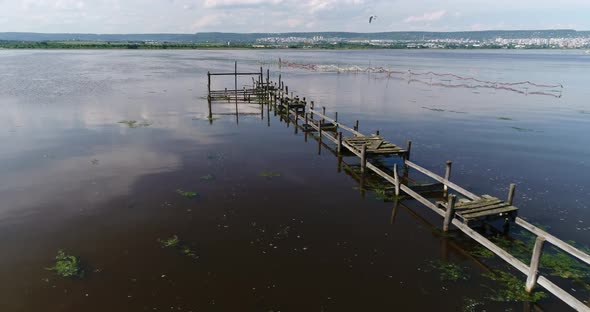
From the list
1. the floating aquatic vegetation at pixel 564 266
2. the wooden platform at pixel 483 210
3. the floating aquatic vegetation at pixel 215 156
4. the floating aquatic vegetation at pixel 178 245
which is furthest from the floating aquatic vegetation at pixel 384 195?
the floating aquatic vegetation at pixel 215 156

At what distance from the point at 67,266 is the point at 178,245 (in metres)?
3.62

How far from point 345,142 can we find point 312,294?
14.8 meters

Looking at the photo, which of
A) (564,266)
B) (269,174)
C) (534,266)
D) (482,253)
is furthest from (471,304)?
(269,174)

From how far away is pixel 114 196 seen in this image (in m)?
18.1

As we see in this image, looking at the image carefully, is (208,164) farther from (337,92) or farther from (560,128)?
(337,92)

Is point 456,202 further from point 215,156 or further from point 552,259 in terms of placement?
point 215,156

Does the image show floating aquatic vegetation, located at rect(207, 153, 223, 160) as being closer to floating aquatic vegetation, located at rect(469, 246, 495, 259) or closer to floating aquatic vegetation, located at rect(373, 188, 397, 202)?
floating aquatic vegetation, located at rect(373, 188, 397, 202)

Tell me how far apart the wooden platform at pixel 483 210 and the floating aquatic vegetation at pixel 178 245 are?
10413mm

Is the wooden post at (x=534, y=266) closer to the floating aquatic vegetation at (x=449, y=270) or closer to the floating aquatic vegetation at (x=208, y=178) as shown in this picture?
the floating aquatic vegetation at (x=449, y=270)

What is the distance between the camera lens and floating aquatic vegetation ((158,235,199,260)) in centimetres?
1382

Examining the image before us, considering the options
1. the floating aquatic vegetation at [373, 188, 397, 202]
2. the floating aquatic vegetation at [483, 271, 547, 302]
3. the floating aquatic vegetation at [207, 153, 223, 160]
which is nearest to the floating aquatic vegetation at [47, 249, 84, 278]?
the floating aquatic vegetation at [207, 153, 223, 160]

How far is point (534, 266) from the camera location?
1164 cm

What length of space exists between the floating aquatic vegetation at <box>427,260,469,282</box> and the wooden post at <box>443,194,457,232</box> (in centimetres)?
218

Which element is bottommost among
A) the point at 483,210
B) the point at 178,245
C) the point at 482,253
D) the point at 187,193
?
the point at 482,253
